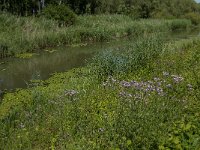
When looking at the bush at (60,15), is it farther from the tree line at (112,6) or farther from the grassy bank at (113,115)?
the grassy bank at (113,115)

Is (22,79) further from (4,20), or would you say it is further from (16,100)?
(4,20)

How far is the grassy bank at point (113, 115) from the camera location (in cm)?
488

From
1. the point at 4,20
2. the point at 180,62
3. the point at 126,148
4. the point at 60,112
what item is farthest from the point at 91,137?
the point at 4,20

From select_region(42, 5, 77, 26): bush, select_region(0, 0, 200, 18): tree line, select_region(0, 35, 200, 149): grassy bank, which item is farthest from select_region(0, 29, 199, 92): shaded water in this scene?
select_region(0, 0, 200, 18): tree line

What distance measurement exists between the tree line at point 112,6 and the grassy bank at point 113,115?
2746cm

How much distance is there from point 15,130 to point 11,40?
13.5 m

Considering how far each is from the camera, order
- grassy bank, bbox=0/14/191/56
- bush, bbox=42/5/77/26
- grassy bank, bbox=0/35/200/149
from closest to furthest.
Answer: grassy bank, bbox=0/35/200/149 < grassy bank, bbox=0/14/191/56 < bush, bbox=42/5/77/26

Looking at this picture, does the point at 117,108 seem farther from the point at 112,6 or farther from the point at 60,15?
the point at 112,6

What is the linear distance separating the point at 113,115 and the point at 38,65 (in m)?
11.3

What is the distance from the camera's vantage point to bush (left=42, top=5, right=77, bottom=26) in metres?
27.9

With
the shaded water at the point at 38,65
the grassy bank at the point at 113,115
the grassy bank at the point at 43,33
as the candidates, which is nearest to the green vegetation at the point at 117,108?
the grassy bank at the point at 113,115

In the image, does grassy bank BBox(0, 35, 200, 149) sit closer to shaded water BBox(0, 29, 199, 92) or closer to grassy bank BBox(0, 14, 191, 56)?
shaded water BBox(0, 29, 199, 92)

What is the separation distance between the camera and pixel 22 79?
1390 centimetres

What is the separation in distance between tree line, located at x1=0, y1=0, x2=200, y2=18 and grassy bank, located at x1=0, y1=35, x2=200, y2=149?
2746cm
